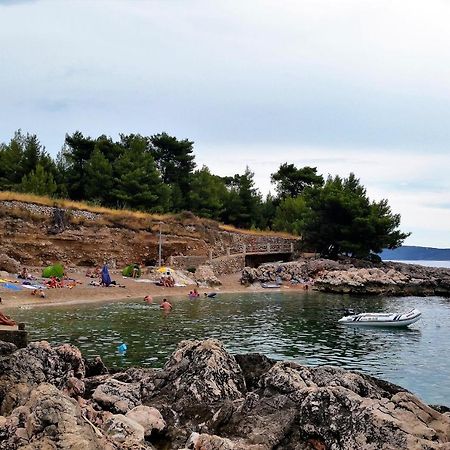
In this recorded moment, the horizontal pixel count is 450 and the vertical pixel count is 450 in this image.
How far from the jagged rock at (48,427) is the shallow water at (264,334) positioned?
13543mm

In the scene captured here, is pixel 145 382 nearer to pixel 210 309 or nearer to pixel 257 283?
pixel 210 309

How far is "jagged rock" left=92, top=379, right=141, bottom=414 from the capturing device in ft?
37.4

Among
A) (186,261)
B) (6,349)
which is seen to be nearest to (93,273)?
(186,261)

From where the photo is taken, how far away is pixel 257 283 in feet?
193

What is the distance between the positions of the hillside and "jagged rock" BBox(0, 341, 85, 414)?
116 feet

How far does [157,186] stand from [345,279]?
97.0ft

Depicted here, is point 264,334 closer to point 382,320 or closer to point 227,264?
point 382,320

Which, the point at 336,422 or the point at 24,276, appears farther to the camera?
the point at 24,276

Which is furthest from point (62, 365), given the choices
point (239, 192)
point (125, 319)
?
point (239, 192)

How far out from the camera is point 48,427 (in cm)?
717

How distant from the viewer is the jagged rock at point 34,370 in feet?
35.2

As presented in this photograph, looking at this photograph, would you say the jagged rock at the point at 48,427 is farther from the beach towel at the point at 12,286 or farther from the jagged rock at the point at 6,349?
the beach towel at the point at 12,286

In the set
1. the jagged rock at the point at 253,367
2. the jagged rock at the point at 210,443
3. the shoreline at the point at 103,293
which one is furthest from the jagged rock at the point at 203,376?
the shoreline at the point at 103,293

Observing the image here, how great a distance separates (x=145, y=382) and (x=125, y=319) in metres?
20.9
